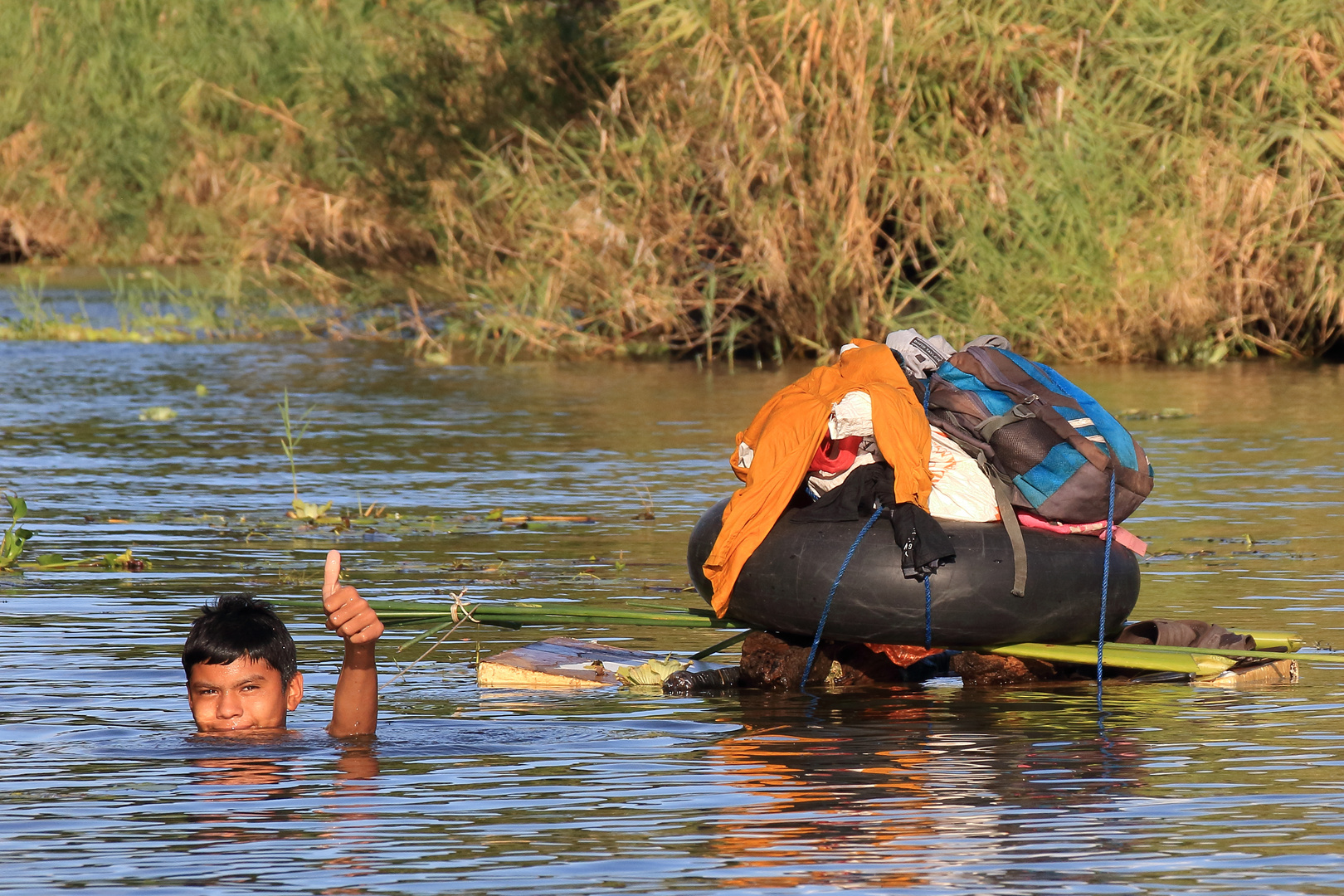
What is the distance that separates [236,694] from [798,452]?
213cm

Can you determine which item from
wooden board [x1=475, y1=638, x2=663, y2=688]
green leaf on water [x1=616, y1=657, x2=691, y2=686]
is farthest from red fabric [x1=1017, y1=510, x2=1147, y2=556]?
wooden board [x1=475, y1=638, x2=663, y2=688]

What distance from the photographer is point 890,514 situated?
294 inches

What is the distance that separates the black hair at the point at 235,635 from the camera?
649 centimetres

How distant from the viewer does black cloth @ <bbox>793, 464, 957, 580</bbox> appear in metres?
7.34

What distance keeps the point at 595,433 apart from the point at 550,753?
34.5 feet

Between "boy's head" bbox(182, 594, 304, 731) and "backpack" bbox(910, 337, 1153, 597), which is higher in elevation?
"backpack" bbox(910, 337, 1153, 597)

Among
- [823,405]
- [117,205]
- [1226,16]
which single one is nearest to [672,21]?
[1226,16]

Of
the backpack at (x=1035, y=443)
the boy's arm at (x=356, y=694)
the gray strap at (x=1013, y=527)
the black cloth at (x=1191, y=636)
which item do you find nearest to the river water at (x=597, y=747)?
the boy's arm at (x=356, y=694)

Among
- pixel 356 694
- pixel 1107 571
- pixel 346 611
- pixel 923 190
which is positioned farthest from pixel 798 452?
pixel 923 190

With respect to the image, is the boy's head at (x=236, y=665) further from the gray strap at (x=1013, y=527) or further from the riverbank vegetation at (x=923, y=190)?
the riverbank vegetation at (x=923, y=190)

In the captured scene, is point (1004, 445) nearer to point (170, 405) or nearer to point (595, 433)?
point (595, 433)

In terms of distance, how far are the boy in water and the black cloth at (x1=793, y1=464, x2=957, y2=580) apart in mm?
1757

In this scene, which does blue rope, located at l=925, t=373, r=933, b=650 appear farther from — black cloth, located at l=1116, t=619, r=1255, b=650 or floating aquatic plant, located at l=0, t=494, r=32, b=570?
floating aquatic plant, located at l=0, t=494, r=32, b=570

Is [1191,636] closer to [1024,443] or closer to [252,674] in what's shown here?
[1024,443]
